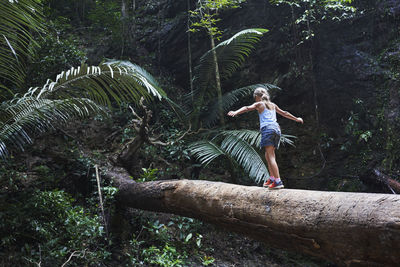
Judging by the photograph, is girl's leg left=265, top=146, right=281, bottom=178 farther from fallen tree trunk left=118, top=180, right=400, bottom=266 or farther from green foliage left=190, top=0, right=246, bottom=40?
green foliage left=190, top=0, right=246, bottom=40

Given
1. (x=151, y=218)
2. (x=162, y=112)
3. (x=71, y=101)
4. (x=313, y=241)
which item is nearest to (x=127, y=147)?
(x=151, y=218)

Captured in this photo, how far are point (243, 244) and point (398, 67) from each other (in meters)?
4.50

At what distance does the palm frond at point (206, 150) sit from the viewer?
4.25 metres

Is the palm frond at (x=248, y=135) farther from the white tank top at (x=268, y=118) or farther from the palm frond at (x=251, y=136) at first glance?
the white tank top at (x=268, y=118)

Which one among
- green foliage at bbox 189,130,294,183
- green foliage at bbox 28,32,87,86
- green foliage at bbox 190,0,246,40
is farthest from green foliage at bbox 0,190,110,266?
green foliage at bbox 190,0,246,40

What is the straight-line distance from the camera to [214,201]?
2.23 m

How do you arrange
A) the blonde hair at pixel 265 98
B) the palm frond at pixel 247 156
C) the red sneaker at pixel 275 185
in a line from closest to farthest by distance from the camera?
the red sneaker at pixel 275 185
the blonde hair at pixel 265 98
the palm frond at pixel 247 156

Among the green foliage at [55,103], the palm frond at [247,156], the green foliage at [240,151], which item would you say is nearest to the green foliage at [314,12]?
the green foliage at [240,151]

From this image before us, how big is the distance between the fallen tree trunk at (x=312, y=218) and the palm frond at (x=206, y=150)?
174cm

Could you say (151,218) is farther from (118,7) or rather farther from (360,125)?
(118,7)

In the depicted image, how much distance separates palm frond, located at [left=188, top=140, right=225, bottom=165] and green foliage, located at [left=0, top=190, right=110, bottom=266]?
1853 mm

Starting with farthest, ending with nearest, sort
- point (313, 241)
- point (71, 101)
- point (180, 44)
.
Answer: point (180, 44) → point (71, 101) → point (313, 241)

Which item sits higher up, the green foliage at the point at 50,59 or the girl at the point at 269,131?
the green foliage at the point at 50,59

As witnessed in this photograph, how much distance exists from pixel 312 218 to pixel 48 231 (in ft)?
8.60
